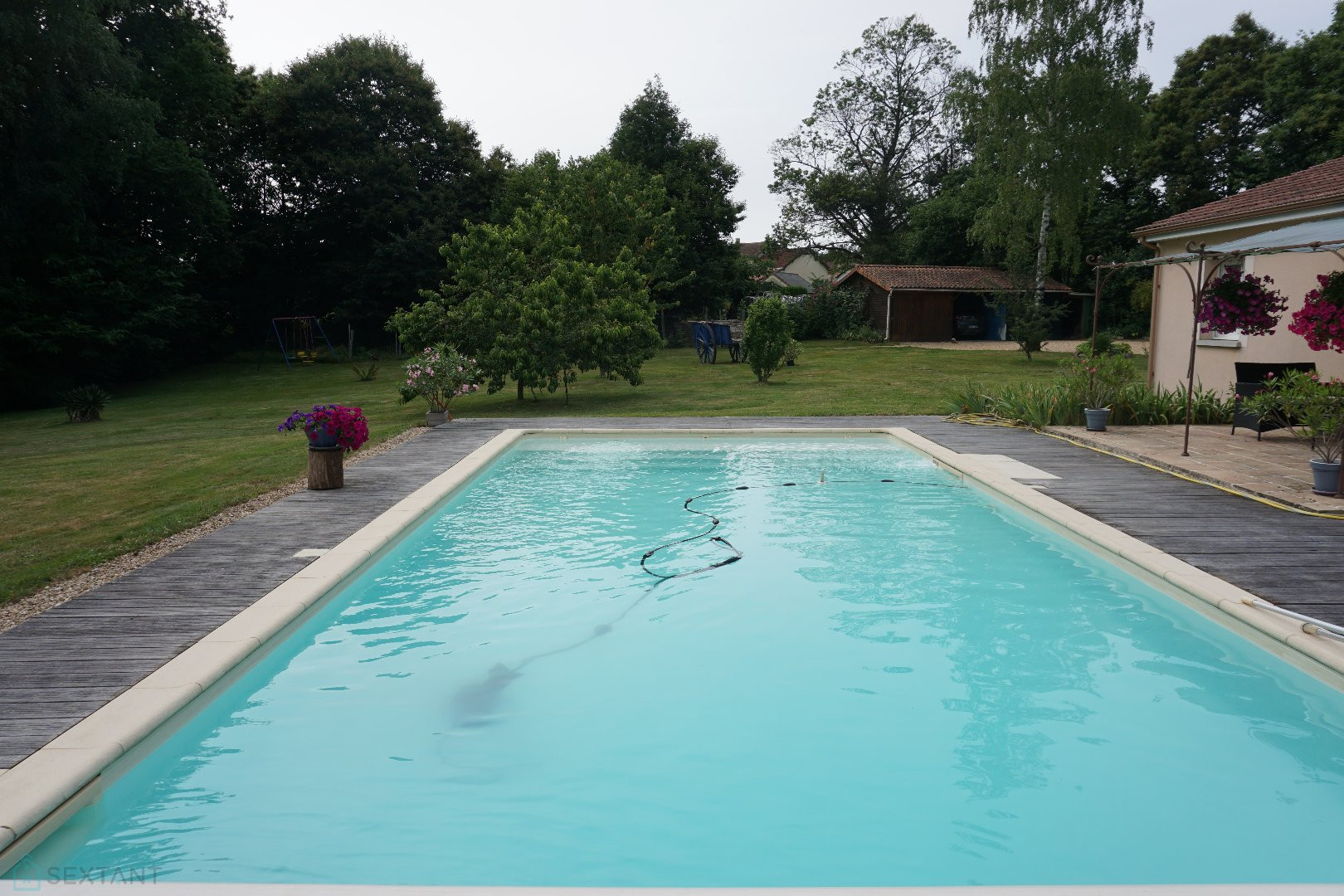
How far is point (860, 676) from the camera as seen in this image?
16.2ft

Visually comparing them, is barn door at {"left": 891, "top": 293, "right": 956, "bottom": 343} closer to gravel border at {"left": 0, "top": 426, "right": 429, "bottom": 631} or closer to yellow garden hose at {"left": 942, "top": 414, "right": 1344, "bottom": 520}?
yellow garden hose at {"left": 942, "top": 414, "right": 1344, "bottom": 520}

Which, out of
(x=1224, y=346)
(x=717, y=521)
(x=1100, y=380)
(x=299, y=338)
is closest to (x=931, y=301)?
(x=1224, y=346)

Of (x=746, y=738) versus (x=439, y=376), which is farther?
(x=439, y=376)

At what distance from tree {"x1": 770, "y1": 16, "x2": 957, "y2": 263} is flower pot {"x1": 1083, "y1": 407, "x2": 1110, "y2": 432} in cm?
3845

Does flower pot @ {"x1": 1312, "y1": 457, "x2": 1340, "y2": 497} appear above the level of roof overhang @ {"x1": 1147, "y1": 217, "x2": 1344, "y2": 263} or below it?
below

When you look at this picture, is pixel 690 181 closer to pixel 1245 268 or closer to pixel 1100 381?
pixel 1245 268

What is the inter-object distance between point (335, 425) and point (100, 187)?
23.3 m

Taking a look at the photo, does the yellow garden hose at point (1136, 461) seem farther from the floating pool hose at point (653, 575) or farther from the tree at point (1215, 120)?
the tree at point (1215, 120)

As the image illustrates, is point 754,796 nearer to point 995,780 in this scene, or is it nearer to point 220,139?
point 995,780

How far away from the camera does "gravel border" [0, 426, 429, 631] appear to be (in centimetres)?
495

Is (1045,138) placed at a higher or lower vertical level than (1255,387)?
higher

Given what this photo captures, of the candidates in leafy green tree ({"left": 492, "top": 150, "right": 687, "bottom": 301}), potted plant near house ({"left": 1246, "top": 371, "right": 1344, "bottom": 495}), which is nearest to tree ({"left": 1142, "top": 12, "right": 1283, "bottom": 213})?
leafy green tree ({"left": 492, "top": 150, "right": 687, "bottom": 301})

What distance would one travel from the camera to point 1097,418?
37.2 feet

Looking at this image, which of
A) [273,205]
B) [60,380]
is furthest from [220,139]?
[60,380]
